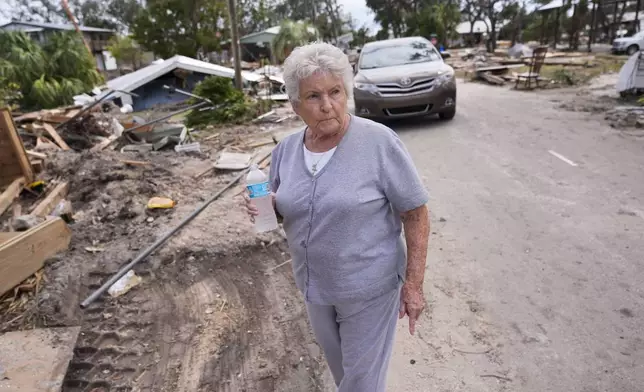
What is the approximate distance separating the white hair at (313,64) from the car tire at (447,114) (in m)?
8.00

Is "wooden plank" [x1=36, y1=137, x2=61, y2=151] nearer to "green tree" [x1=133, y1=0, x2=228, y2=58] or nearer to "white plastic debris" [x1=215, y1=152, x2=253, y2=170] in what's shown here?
"white plastic debris" [x1=215, y1=152, x2=253, y2=170]

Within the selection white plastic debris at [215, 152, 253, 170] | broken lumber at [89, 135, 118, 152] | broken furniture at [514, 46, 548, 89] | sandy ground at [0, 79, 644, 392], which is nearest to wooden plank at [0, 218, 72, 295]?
sandy ground at [0, 79, 644, 392]

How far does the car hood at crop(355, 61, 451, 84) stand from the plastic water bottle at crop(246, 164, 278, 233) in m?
7.33

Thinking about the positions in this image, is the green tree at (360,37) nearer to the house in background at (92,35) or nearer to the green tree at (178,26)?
the green tree at (178,26)

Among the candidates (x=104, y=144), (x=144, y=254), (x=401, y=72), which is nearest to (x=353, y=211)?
(x=144, y=254)

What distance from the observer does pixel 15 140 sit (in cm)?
648

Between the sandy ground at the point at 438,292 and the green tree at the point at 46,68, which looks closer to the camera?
the sandy ground at the point at 438,292

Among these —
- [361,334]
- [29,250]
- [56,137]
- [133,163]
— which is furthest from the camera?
[56,137]

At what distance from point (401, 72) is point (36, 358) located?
7.94 m

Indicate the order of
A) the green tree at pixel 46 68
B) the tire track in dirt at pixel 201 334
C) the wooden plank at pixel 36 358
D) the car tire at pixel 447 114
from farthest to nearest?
the green tree at pixel 46 68 < the car tire at pixel 447 114 < the tire track in dirt at pixel 201 334 < the wooden plank at pixel 36 358

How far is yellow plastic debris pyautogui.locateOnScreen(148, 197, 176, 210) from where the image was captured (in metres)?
5.58

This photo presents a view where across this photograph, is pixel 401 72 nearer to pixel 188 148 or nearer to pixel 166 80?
pixel 188 148

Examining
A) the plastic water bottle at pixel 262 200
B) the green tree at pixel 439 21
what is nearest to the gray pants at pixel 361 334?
the plastic water bottle at pixel 262 200

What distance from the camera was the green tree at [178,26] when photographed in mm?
34000
